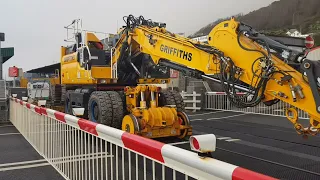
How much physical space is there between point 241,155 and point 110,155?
3915 millimetres

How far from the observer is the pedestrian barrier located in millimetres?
2111

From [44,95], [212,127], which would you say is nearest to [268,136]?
[212,127]

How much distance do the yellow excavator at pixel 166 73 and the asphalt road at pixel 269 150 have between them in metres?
1.33

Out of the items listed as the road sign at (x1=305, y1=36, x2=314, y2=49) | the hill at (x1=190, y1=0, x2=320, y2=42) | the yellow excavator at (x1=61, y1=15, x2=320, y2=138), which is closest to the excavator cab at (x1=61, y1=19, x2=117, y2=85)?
the yellow excavator at (x1=61, y1=15, x2=320, y2=138)

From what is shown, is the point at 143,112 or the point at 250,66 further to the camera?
the point at 143,112

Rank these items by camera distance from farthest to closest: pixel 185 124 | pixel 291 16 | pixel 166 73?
pixel 291 16
pixel 166 73
pixel 185 124

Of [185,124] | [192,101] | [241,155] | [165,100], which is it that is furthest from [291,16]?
A: [241,155]

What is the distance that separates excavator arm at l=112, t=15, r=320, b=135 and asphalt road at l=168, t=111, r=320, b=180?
1.14 m

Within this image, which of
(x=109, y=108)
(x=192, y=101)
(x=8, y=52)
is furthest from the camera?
(x=8, y=52)

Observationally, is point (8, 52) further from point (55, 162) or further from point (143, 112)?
point (55, 162)

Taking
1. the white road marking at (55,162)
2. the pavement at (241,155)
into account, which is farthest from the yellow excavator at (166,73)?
the white road marking at (55,162)

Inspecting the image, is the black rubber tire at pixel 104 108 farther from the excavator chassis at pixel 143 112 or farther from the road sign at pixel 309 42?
the road sign at pixel 309 42

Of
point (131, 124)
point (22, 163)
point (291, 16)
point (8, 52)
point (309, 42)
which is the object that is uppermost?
point (291, 16)

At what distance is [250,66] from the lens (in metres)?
5.01
